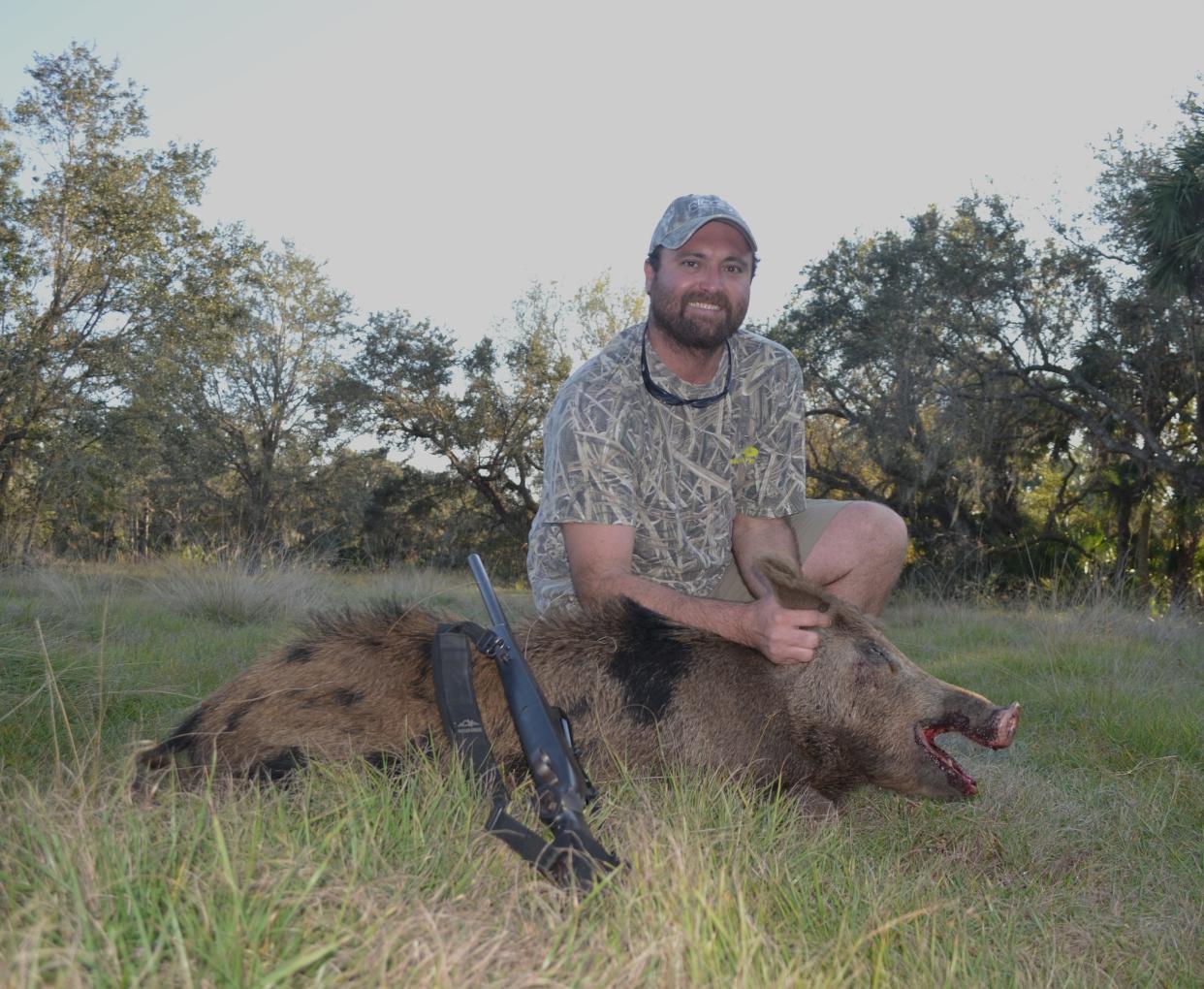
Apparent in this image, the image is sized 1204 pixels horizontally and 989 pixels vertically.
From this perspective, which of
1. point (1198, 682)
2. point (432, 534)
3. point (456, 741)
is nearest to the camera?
point (456, 741)

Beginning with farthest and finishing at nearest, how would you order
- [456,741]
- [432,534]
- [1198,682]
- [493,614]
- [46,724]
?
[432,534] → [1198,682] → [46,724] → [493,614] → [456,741]

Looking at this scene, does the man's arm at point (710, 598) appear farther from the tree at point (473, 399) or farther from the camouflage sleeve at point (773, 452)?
the tree at point (473, 399)

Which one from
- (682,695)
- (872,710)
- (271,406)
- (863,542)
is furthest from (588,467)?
(271,406)

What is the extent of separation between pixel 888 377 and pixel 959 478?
2.27 meters

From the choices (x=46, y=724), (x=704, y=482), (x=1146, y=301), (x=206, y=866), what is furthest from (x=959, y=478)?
(x=206, y=866)

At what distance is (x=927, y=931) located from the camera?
256cm

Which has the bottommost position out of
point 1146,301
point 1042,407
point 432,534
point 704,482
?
point 432,534

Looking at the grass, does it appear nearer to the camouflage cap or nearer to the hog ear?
the hog ear

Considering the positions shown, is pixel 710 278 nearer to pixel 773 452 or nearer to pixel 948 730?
pixel 773 452

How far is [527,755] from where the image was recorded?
9.50ft

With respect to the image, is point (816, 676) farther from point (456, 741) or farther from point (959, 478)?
point (959, 478)

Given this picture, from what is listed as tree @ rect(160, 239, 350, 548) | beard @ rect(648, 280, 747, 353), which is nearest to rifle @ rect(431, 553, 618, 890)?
beard @ rect(648, 280, 747, 353)

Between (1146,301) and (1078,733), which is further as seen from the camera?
(1146,301)

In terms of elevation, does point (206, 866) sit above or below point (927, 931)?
above
